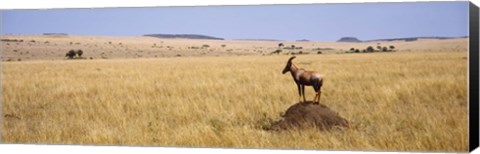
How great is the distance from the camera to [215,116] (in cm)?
1209

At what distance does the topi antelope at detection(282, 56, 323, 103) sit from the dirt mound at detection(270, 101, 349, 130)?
281 mm

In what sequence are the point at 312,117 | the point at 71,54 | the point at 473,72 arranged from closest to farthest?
the point at 473,72, the point at 312,117, the point at 71,54

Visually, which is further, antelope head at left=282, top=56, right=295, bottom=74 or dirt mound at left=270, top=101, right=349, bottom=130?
antelope head at left=282, top=56, right=295, bottom=74

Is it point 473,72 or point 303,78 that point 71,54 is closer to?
point 303,78

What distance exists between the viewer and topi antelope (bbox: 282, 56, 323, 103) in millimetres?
11547

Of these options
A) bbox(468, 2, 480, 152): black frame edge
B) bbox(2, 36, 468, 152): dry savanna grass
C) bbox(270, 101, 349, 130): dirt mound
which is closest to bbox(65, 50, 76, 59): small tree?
bbox(2, 36, 468, 152): dry savanna grass

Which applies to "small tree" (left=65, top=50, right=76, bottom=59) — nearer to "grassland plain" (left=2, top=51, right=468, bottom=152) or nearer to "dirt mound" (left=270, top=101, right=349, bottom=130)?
"grassland plain" (left=2, top=51, right=468, bottom=152)

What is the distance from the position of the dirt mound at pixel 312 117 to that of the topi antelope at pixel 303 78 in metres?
0.28

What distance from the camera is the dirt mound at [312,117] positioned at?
11.1 m

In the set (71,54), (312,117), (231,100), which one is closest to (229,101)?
(231,100)

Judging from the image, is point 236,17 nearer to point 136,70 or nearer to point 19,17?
point 136,70

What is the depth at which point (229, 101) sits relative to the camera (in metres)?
12.3

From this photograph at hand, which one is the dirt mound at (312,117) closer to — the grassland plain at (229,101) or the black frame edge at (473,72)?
the grassland plain at (229,101)

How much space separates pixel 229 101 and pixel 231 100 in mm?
31
